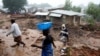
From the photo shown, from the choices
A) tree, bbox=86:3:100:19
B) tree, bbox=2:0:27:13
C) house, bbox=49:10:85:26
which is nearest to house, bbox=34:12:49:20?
house, bbox=49:10:85:26

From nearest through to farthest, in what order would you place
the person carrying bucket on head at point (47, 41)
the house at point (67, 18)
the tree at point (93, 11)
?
the person carrying bucket on head at point (47, 41) → the house at point (67, 18) → the tree at point (93, 11)

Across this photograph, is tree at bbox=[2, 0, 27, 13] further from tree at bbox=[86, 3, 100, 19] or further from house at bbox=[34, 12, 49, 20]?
tree at bbox=[86, 3, 100, 19]

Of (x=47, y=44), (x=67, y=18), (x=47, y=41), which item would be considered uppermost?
(x=47, y=41)

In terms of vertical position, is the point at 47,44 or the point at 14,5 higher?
the point at 47,44

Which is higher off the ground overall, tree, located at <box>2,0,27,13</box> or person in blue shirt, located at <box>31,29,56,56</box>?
person in blue shirt, located at <box>31,29,56,56</box>

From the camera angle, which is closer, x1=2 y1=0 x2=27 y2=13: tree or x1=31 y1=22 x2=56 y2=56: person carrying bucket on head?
x1=31 y1=22 x2=56 y2=56: person carrying bucket on head

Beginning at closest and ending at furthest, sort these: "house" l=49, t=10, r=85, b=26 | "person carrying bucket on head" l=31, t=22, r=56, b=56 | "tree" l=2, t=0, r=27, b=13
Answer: "person carrying bucket on head" l=31, t=22, r=56, b=56 < "house" l=49, t=10, r=85, b=26 < "tree" l=2, t=0, r=27, b=13

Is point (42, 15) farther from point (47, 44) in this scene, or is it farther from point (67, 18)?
point (47, 44)

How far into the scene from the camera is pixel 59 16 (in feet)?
74.3

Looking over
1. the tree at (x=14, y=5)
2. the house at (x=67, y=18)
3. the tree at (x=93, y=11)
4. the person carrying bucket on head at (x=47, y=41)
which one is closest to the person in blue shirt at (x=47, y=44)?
the person carrying bucket on head at (x=47, y=41)

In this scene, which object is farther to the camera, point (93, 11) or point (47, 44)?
point (93, 11)

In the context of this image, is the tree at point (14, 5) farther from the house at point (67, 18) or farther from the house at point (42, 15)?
the house at point (67, 18)

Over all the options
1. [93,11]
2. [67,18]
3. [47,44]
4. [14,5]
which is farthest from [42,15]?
[47,44]

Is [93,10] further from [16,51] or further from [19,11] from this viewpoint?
[16,51]
